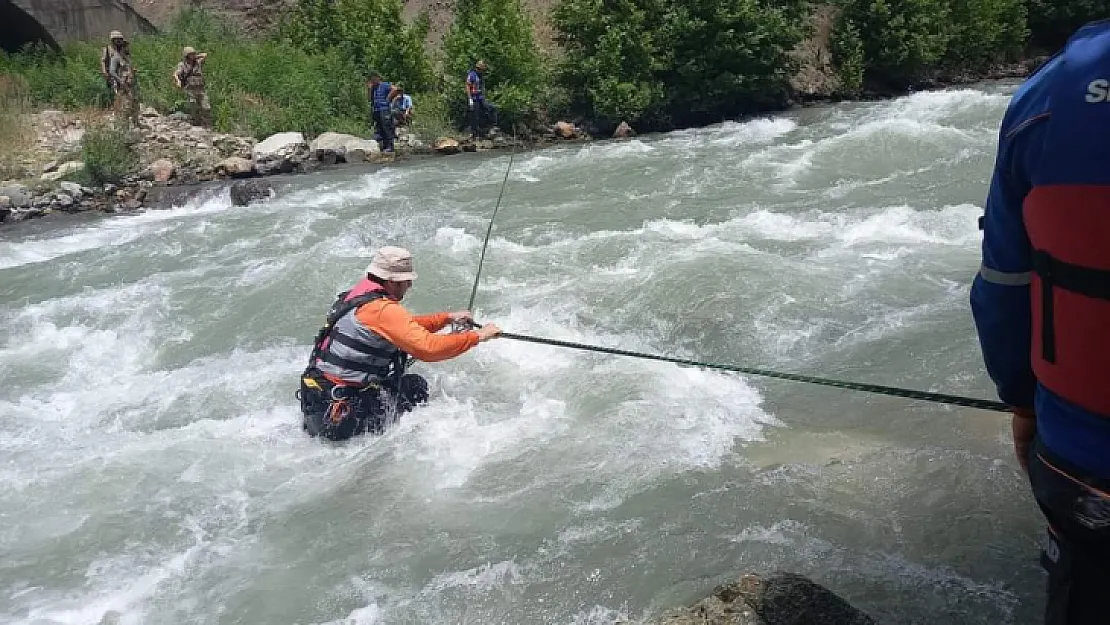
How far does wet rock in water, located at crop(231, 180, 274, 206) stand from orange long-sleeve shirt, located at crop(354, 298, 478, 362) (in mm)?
8294

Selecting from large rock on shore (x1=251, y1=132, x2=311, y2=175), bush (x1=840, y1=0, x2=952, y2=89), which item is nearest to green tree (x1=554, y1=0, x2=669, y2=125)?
bush (x1=840, y1=0, x2=952, y2=89)

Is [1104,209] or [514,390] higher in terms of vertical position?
[1104,209]

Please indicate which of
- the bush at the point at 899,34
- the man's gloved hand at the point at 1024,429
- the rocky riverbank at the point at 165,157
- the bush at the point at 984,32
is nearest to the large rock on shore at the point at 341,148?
the rocky riverbank at the point at 165,157

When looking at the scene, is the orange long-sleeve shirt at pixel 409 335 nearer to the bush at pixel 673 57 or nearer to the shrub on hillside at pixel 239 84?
the shrub on hillside at pixel 239 84

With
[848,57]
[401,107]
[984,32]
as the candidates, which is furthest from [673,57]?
[984,32]

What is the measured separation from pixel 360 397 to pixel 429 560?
55.3 inches

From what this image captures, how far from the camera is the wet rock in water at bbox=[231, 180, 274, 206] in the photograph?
485 inches

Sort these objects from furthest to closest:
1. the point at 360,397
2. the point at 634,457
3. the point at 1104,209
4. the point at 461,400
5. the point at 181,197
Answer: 1. the point at 181,197
2. the point at 461,400
3. the point at 360,397
4. the point at 634,457
5. the point at 1104,209

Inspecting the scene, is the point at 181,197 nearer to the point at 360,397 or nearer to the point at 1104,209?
the point at 360,397

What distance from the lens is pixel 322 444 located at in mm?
5246

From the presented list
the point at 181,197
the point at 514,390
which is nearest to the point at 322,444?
the point at 514,390

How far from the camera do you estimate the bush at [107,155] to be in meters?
13.4

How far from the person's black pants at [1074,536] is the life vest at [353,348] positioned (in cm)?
372

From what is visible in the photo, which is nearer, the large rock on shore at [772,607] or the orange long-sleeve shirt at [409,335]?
the large rock on shore at [772,607]
